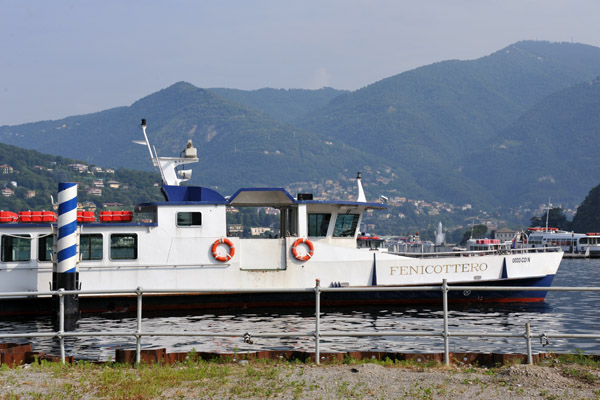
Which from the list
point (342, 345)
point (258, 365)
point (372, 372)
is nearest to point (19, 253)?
point (342, 345)

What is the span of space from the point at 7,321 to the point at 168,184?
7.46 m

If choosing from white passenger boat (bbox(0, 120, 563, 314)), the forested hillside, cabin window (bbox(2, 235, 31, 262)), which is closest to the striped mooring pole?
white passenger boat (bbox(0, 120, 563, 314))

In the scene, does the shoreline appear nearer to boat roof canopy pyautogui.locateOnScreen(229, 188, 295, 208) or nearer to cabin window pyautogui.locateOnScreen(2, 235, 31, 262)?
cabin window pyautogui.locateOnScreen(2, 235, 31, 262)

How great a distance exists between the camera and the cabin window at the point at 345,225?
27.2 metres

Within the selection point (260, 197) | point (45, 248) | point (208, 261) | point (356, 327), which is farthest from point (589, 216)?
point (45, 248)

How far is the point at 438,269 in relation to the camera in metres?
26.4

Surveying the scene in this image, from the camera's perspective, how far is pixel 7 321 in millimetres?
23938

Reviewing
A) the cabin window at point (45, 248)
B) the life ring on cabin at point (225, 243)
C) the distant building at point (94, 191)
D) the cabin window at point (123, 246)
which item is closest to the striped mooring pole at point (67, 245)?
the cabin window at point (45, 248)

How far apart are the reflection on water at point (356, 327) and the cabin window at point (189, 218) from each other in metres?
3.19

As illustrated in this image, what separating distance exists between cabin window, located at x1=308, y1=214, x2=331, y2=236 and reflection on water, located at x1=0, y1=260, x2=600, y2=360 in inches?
116

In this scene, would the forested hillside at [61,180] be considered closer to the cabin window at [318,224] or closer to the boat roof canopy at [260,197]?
the boat roof canopy at [260,197]

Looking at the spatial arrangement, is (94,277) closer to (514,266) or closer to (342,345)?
(342,345)

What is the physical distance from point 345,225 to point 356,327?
6.45m

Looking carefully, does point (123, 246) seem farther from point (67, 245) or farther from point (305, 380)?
point (305, 380)
